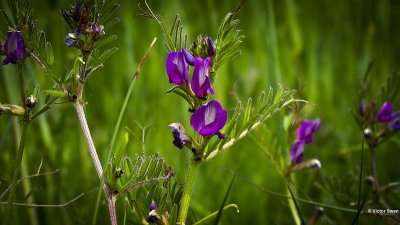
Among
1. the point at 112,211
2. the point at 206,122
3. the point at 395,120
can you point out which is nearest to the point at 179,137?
the point at 206,122

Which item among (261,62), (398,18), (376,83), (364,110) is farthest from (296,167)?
(398,18)

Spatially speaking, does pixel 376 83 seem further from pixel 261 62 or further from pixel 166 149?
pixel 166 149

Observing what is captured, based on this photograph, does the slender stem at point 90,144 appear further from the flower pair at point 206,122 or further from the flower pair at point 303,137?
the flower pair at point 303,137

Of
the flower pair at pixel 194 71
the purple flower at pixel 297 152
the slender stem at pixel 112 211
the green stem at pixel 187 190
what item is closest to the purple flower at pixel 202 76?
the flower pair at pixel 194 71

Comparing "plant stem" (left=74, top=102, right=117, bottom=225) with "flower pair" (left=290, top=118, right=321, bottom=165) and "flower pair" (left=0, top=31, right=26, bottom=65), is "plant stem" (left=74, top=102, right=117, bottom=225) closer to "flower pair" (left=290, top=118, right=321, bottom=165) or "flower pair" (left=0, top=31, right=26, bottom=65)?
"flower pair" (left=0, top=31, right=26, bottom=65)

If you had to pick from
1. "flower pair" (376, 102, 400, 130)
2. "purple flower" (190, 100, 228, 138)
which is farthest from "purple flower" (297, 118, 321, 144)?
"purple flower" (190, 100, 228, 138)

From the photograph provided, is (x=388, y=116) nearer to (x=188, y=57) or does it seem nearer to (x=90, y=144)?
(x=188, y=57)
